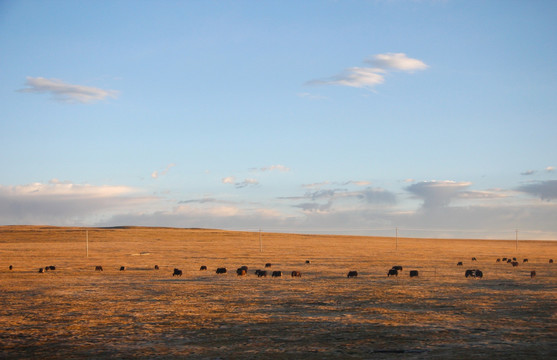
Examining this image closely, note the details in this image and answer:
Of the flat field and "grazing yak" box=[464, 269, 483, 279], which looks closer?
the flat field

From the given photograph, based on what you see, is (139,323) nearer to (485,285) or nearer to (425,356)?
(425,356)

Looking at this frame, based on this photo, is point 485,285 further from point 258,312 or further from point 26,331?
point 26,331

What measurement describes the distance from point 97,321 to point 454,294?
16.4 metres

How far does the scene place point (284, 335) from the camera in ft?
53.1

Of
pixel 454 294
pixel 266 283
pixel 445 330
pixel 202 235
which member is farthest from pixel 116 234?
pixel 445 330

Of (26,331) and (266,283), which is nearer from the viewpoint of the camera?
(26,331)

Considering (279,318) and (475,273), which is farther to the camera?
(475,273)

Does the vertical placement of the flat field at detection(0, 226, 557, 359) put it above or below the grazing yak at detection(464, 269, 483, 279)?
above

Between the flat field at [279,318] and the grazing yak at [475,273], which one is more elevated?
the flat field at [279,318]

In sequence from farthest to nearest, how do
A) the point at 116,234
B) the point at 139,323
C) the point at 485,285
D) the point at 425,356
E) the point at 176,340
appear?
1. the point at 116,234
2. the point at 485,285
3. the point at 139,323
4. the point at 176,340
5. the point at 425,356

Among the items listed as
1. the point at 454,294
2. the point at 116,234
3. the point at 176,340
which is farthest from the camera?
the point at 116,234

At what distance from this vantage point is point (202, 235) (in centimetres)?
12900

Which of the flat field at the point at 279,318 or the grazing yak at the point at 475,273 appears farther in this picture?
the grazing yak at the point at 475,273

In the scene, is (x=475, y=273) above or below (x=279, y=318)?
below
